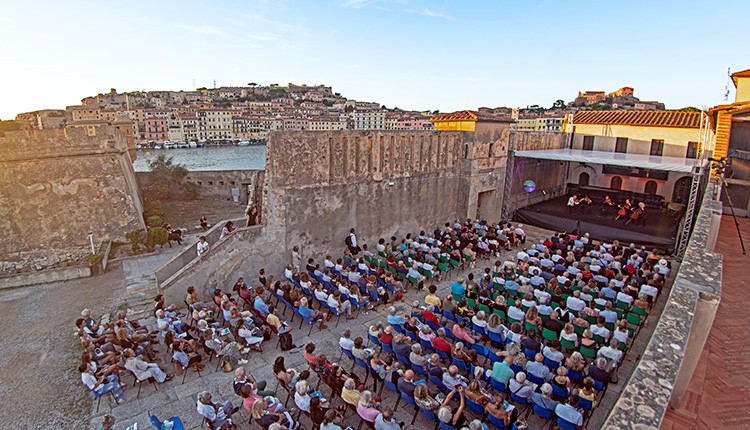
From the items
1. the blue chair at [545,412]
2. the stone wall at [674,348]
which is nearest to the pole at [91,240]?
the blue chair at [545,412]

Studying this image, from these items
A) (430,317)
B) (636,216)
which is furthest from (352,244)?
(636,216)

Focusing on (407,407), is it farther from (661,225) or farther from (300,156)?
(661,225)

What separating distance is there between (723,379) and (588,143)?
27.2m

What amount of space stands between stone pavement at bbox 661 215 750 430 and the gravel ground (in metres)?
9.76

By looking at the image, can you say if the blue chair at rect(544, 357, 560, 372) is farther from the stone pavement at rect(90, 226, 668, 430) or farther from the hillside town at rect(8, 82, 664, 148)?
the hillside town at rect(8, 82, 664, 148)

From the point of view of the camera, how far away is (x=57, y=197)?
17500 mm

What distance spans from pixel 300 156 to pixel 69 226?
11.9 meters

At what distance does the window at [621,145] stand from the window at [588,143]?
1562mm

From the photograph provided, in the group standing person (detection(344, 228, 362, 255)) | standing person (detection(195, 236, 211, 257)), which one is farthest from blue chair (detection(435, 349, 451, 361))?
standing person (detection(195, 236, 211, 257))

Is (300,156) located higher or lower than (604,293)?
higher

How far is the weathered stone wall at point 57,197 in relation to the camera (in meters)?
16.9

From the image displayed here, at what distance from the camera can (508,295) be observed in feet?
37.2

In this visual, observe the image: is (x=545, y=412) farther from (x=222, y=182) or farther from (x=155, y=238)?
(x=222, y=182)

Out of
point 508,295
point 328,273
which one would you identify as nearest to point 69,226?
point 328,273
